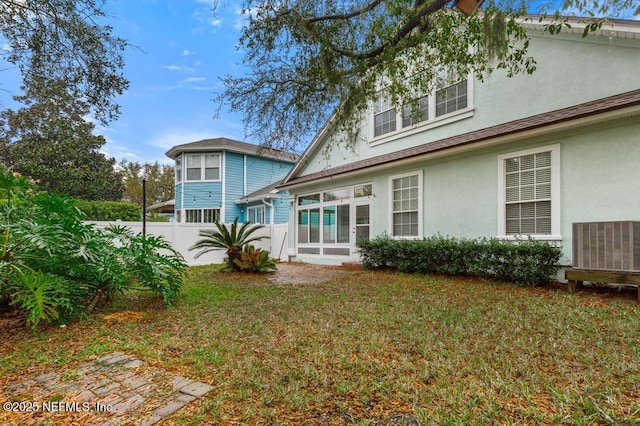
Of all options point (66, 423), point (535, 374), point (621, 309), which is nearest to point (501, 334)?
point (535, 374)

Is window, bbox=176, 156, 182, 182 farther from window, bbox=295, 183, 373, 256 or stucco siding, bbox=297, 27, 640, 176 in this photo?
stucco siding, bbox=297, 27, 640, 176

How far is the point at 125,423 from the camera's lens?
2.09m

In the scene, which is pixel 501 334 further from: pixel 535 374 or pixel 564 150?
pixel 564 150

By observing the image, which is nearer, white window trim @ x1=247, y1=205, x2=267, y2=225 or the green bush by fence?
white window trim @ x1=247, y1=205, x2=267, y2=225

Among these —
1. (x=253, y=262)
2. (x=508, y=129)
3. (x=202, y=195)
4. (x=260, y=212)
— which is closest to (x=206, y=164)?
(x=202, y=195)

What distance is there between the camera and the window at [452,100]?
8.70 meters

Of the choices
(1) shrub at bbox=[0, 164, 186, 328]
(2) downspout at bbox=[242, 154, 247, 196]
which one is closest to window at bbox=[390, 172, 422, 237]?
(1) shrub at bbox=[0, 164, 186, 328]

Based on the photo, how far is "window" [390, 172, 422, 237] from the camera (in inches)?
367

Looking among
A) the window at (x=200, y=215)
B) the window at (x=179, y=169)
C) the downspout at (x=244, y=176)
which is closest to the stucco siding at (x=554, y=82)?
the downspout at (x=244, y=176)

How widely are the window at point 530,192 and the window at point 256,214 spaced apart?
12610 mm

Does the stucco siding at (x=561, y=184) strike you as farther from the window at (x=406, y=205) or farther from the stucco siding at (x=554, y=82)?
the stucco siding at (x=554, y=82)

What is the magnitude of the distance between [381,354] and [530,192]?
587cm

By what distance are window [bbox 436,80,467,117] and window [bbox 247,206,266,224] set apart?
11.1 m

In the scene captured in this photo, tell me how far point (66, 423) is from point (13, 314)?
3696 mm
